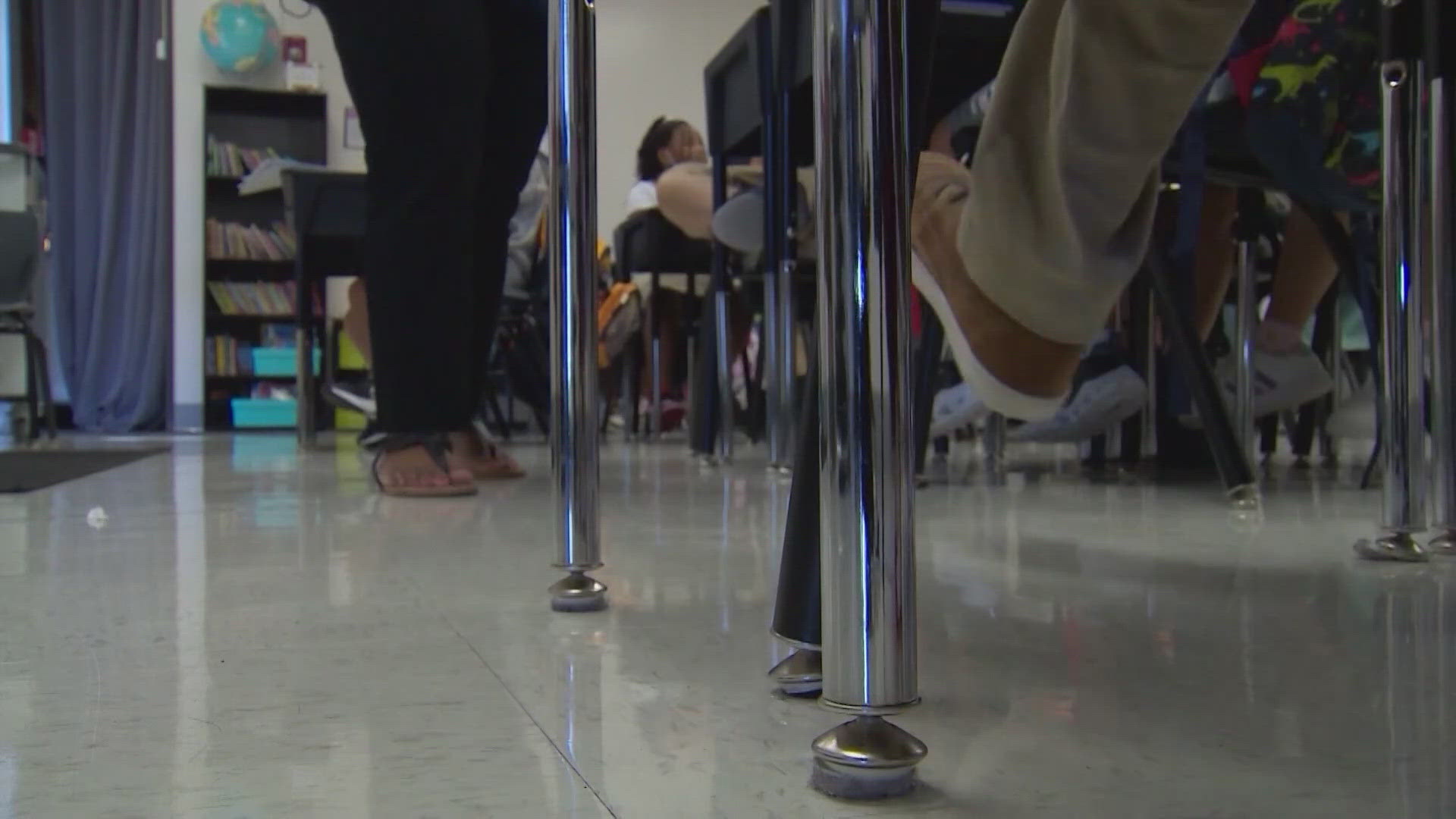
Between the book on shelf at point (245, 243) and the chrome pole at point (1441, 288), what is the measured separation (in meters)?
5.21

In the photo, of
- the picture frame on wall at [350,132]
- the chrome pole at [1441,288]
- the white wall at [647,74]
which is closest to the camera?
the chrome pole at [1441,288]

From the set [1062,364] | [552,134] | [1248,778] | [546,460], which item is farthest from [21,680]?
[546,460]

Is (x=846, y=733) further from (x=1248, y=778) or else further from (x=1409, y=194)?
(x=1409, y=194)

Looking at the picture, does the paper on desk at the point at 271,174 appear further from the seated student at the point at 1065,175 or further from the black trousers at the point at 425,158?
the seated student at the point at 1065,175

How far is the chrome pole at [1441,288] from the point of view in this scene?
789 mm

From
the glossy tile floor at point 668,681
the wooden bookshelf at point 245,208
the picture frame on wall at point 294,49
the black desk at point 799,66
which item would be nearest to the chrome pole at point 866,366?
the glossy tile floor at point 668,681

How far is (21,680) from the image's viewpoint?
496 millimetres

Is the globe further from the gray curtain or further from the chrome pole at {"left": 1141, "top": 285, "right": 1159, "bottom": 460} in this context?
the chrome pole at {"left": 1141, "top": 285, "right": 1159, "bottom": 460}

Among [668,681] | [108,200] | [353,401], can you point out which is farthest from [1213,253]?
[108,200]

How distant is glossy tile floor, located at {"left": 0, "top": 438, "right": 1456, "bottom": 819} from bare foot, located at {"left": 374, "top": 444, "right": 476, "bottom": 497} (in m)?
0.41

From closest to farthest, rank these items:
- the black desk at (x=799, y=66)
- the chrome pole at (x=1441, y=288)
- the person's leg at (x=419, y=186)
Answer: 1. the chrome pole at (x=1441, y=288)
2. the person's leg at (x=419, y=186)
3. the black desk at (x=799, y=66)

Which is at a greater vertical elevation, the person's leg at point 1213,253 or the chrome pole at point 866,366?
the person's leg at point 1213,253

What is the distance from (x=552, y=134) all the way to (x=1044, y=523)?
2.38 feet

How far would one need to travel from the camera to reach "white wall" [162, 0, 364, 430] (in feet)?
17.2
